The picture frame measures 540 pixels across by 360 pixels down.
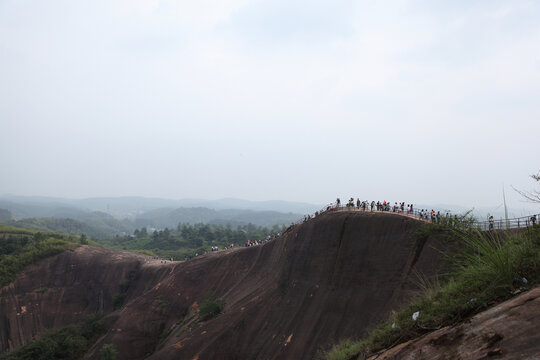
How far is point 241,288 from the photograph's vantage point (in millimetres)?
38188

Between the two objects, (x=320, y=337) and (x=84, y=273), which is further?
(x=84, y=273)

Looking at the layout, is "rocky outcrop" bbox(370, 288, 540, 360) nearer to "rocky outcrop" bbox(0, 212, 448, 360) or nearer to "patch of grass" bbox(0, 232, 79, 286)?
"rocky outcrop" bbox(0, 212, 448, 360)

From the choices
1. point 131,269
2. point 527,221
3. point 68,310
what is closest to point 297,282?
point 527,221

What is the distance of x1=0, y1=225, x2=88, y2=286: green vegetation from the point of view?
192 ft

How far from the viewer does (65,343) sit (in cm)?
3906

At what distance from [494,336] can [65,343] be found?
147ft

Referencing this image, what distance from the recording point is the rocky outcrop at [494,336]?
6145 millimetres

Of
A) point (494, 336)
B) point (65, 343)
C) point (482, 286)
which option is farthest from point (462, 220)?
point (65, 343)

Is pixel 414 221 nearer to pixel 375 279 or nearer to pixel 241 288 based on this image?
pixel 375 279

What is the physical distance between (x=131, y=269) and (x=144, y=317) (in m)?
19.4

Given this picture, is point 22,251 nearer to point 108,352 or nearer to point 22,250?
point 22,250

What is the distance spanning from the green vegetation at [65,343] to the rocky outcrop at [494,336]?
36362mm

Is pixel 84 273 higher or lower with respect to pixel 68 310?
higher

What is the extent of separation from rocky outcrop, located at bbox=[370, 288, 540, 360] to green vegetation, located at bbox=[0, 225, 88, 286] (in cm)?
6781
